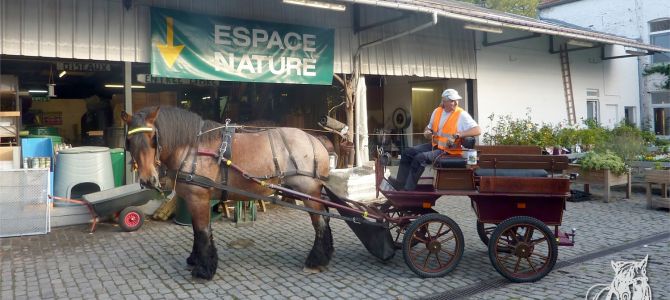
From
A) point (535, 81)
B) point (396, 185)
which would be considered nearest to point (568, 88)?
point (535, 81)

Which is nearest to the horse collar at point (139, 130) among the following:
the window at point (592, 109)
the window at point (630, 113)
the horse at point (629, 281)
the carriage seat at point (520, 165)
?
the carriage seat at point (520, 165)

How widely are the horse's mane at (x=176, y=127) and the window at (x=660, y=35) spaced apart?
66.8ft

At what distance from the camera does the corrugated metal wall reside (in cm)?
714

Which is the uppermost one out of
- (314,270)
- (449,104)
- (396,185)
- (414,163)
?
(449,104)

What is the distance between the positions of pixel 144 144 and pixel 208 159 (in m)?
0.65

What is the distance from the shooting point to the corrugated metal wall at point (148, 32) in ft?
23.4

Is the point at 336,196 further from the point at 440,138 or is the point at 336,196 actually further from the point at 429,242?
the point at 440,138

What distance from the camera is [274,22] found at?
30.1ft

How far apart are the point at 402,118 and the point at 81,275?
11241 millimetres

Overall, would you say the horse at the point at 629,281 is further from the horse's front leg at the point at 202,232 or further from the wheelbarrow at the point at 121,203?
the wheelbarrow at the point at 121,203

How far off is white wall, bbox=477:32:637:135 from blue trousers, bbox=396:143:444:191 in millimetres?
7640

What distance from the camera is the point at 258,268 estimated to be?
5613 millimetres

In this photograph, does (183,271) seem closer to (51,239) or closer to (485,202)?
(51,239)

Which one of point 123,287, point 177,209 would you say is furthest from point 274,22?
point 123,287
